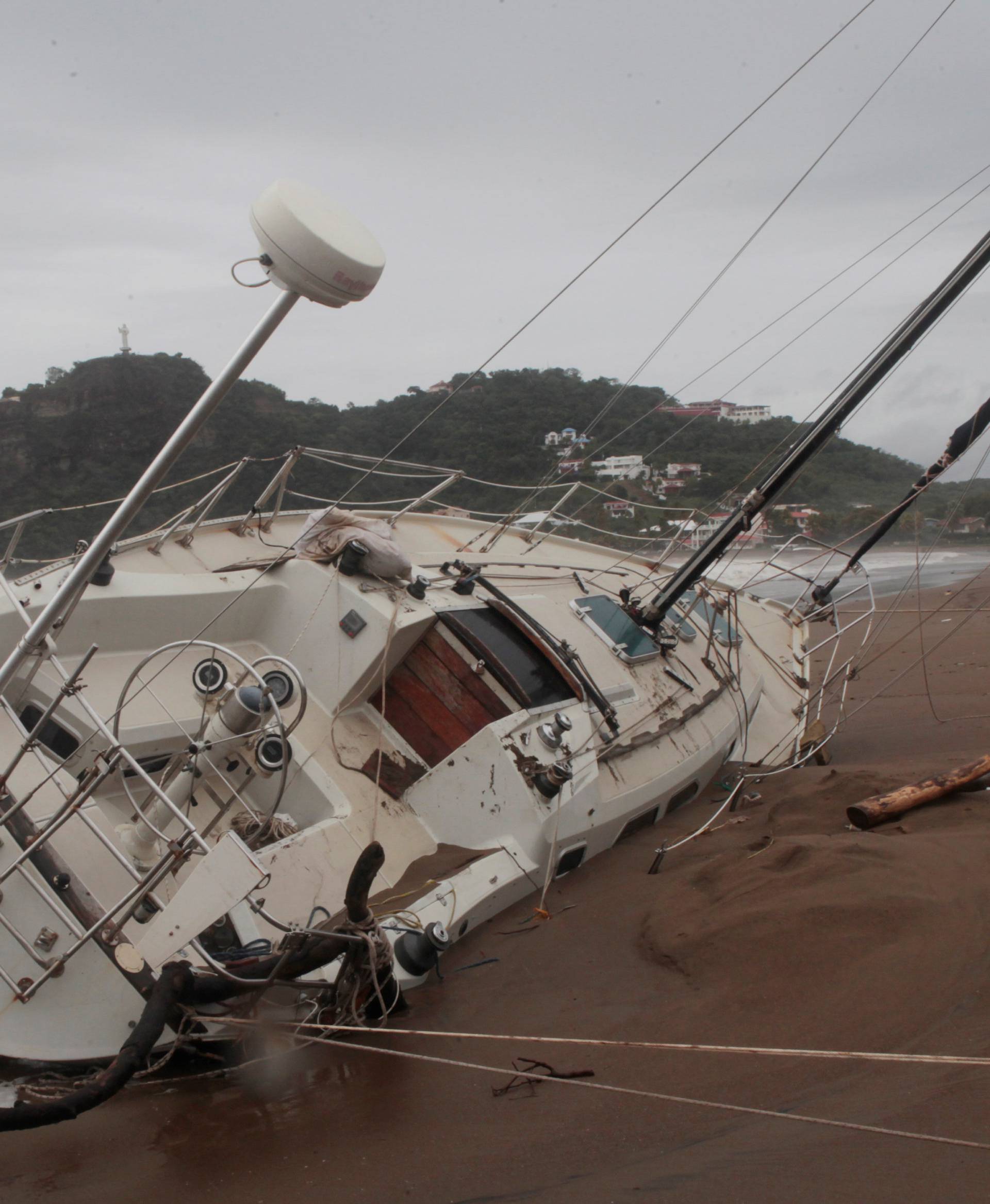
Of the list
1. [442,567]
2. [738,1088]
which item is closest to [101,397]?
[442,567]

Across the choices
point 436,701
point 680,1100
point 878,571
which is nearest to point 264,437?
point 878,571

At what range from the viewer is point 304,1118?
2.90 metres

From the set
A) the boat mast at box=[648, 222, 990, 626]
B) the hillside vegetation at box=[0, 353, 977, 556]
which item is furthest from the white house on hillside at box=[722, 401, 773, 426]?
the boat mast at box=[648, 222, 990, 626]

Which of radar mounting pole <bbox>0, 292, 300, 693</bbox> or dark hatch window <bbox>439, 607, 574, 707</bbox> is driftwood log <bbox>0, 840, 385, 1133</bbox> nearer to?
radar mounting pole <bbox>0, 292, 300, 693</bbox>

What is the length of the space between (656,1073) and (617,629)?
144 inches

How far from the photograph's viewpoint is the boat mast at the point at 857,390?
20.0ft

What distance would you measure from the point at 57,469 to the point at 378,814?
937 inches

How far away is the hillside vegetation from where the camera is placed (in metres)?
25.2

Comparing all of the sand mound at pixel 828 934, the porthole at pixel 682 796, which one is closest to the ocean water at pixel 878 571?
the porthole at pixel 682 796

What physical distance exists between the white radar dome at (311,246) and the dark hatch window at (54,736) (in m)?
2.71

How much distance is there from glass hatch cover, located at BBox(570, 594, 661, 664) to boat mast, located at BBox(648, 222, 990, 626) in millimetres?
283

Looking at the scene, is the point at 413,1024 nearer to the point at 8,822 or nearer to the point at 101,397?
the point at 8,822

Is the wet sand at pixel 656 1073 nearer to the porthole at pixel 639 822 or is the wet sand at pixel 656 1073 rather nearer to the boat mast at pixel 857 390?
the porthole at pixel 639 822

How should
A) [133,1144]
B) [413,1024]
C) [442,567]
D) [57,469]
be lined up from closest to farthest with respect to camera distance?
[133,1144]
[413,1024]
[442,567]
[57,469]
